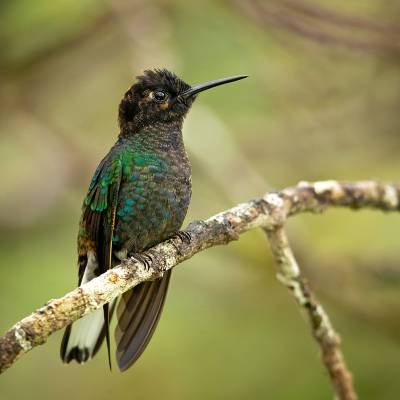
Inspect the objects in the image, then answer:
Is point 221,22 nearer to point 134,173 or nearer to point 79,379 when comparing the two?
point 79,379

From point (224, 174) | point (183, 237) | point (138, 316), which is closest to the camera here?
point (183, 237)

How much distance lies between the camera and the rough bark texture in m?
2.48

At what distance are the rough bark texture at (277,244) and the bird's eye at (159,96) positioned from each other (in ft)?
2.85

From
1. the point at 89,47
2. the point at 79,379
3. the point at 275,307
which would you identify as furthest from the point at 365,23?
the point at 79,379

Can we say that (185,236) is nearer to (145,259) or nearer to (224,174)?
(145,259)

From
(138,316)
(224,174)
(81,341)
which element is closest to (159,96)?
(138,316)

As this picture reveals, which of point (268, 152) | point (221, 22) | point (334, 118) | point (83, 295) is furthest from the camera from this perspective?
point (221, 22)

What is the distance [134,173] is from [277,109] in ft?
9.43

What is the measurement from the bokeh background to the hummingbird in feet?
5.26

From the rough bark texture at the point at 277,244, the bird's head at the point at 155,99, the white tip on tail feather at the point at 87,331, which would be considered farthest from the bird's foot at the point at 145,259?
the bird's head at the point at 155,99

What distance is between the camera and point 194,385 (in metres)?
6.30

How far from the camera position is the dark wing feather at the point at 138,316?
10.5 feet

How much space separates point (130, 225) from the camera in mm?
3283

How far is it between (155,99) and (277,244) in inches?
42.2
